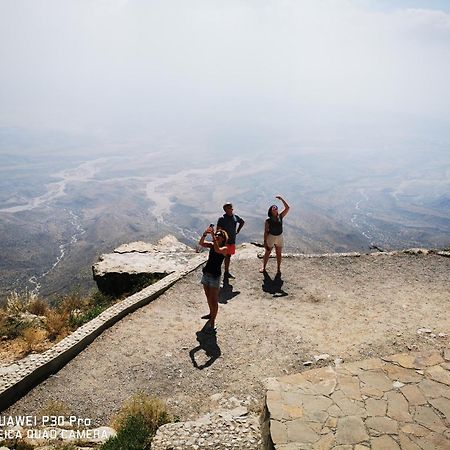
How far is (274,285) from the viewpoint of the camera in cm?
1185

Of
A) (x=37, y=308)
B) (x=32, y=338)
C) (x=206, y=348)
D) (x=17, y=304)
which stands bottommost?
(x=37, y=308)

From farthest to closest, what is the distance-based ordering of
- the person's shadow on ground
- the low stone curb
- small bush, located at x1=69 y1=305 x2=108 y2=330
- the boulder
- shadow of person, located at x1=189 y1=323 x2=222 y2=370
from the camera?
1. the boulder
2. the person's shadow on ground
3. small bush, located at x1=69 y1=305 x2=108 y2=330
4. shadow of person, located at x1=189 y1=323 x2=222 y2=370
5. the low stone curb

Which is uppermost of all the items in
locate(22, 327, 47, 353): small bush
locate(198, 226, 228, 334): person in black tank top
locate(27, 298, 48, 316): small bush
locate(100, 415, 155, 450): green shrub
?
locate(198, 226, 228, 334): person in black tank top

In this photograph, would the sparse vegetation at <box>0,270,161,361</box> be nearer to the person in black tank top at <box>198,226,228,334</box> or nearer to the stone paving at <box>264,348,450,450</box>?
the person in black tank top at <box>198,226,228,334</box>

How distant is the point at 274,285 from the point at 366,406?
6317 mm

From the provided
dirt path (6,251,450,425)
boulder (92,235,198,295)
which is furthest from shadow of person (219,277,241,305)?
boulder (92,235,198,295)

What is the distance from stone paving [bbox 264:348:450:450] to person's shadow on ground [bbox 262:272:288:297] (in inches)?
189

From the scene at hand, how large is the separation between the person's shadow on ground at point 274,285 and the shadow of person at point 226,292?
0.95m

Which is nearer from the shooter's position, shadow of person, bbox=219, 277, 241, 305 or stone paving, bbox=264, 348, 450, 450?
stone paving, bbox=264, 348, 450, 450

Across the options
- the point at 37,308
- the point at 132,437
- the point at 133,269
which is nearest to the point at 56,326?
the point at 37,308

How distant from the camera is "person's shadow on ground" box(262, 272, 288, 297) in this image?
37.3ft

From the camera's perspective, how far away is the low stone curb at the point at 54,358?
7328 millimetres

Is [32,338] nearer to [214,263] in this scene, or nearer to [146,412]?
[146,412]

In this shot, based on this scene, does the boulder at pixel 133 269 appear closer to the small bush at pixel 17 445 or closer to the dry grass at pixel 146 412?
the dry grass at pixel 146 412
